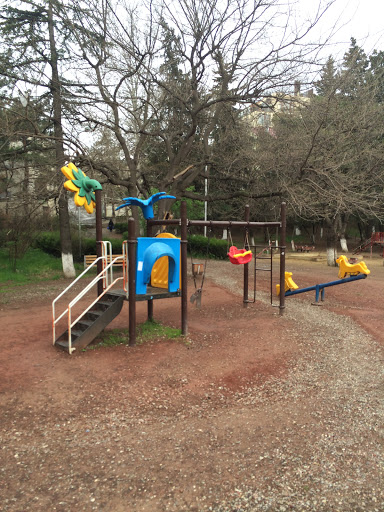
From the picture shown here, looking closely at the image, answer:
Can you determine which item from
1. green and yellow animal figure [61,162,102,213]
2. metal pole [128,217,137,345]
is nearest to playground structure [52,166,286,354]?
metal pole [128,217,137,345]

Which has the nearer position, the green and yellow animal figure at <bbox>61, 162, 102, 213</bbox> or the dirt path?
the dirt path

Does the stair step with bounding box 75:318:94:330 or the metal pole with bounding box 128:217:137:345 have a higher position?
the metal pole with bounding box 128:217:137:345

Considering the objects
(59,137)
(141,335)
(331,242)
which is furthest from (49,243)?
(141,335)

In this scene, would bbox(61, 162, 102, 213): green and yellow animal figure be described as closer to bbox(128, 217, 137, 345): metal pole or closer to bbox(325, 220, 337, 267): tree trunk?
bbox(128, 217, 137, 345): metal pole

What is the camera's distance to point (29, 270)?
1748cm

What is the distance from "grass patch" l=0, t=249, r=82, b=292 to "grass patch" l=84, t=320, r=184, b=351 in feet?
25.5

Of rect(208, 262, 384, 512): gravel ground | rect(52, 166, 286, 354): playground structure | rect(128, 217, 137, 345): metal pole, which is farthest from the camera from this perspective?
rect(128, 217, 137, 345): metal pole

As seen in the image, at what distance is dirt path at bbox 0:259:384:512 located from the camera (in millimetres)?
3131

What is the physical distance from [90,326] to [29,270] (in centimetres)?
1212

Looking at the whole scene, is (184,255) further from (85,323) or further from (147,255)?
(85,323)

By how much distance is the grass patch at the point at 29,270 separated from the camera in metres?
15.6

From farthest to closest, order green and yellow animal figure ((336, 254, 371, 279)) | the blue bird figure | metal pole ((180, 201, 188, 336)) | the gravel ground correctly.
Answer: green and yellow animal figure ((336, 254, 371, 279)), the blue bird figure, metal pole ((180, 201, 188, 336)), the gravel ground

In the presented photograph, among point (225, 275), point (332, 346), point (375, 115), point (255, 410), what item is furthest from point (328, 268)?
point (255, 410)

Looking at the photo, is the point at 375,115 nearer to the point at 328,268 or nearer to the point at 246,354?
the point at 328,268
